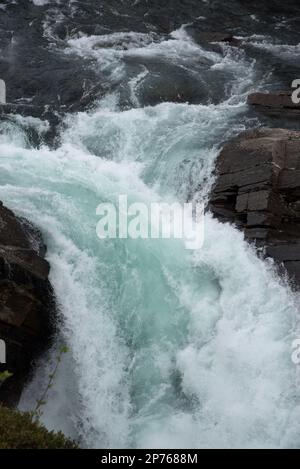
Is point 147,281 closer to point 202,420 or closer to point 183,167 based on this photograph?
point 202,420

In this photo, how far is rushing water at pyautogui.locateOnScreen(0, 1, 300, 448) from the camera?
8500 mm

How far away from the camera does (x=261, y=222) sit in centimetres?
1115

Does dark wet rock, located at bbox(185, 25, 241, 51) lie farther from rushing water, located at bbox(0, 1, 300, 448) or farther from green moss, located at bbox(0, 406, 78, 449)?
green moss, located at bbox(0, 406, 78, 449)

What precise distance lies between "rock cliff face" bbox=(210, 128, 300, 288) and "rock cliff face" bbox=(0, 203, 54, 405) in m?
4.29

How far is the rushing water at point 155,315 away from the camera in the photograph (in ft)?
27.9

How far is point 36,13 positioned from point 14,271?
57.4 ft

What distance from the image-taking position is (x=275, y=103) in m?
16.0

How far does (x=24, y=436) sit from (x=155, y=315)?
4.30 meters

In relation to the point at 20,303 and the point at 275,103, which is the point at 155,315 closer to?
the point at 20,303

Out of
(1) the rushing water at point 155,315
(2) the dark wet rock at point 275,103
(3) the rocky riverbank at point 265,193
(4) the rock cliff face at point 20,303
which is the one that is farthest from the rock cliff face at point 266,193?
(4) the rock cliff face at point 20,303

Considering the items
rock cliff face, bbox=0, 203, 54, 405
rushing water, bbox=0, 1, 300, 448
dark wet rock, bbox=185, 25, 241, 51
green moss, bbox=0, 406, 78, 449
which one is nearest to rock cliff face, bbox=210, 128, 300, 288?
rushing water, bbox=0, 1, 300, 448

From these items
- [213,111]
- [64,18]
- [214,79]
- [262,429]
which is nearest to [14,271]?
[262,429]

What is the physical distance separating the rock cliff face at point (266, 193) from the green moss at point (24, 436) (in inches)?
226

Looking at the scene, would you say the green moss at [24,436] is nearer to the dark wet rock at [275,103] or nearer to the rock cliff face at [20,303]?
the rock cliff face at [20,303]
